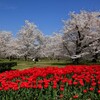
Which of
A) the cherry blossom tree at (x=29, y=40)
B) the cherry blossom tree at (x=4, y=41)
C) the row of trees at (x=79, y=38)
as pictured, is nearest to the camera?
the row of trees at (x=79, y=38)

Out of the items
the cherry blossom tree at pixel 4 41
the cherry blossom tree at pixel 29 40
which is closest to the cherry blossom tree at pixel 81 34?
the cherry blossom tree at pixel 29 40

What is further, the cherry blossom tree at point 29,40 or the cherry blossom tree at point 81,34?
the cherry blossom tree at point 29,40

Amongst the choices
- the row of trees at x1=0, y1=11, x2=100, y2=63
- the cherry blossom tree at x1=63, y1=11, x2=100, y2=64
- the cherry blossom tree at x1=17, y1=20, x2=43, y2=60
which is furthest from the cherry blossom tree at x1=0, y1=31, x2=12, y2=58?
the cherry blossom tree at x1=63, y1=11, x2=100, y2=64

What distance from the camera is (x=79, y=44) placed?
4684 cm

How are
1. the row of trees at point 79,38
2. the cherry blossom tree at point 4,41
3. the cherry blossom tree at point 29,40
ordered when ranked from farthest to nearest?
the cherry blossom tree at point 4,41 < the cherry blossom tree at point 29,40 < the row of trees at point 79,38

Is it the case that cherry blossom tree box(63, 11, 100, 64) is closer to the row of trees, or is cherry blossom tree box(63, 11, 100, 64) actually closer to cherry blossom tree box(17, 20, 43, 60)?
the row of trees

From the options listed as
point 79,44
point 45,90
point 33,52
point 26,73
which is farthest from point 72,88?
point 33,52

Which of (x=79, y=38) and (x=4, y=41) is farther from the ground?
(x=4, y=41)

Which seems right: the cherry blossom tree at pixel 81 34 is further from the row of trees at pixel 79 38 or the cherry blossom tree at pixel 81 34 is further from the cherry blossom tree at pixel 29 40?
the cherry blossom tree at pixel 29 40

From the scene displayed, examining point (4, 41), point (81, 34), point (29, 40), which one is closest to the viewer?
point (81, 34)

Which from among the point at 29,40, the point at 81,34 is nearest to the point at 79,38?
the point at 81,34

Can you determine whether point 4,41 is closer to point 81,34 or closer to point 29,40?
point 29,40

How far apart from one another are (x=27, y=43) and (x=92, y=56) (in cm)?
1779

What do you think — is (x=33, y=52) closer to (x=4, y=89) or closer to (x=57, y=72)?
(x=57, y=72)
